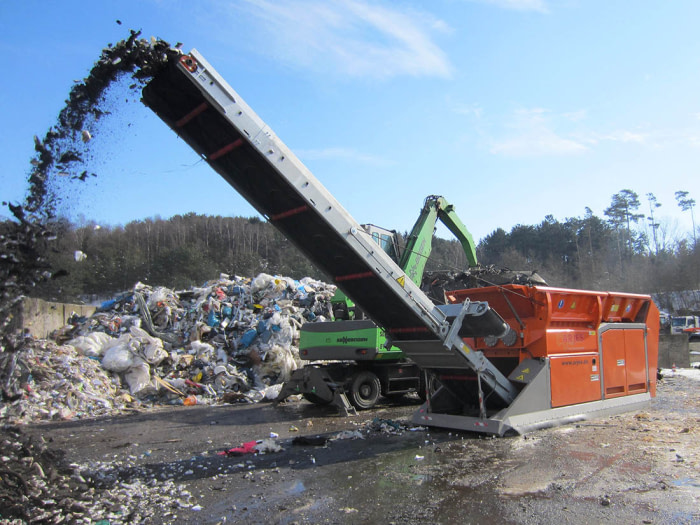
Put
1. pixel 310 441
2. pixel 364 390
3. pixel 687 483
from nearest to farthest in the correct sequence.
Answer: pixel 687 483 < pixel 310 441 < pixel 364 390

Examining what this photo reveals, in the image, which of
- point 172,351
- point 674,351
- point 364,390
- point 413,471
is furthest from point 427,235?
point 674,351

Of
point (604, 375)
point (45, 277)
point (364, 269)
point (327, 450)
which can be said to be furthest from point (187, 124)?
point (604, 375)

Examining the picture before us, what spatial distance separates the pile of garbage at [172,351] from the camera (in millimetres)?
10781

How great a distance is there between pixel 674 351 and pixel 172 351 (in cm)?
1449

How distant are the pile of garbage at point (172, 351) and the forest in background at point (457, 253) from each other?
13734 millimetres

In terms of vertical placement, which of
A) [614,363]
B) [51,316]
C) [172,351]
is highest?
[51,316]

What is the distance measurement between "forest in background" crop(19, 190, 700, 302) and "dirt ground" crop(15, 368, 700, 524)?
2282 cm

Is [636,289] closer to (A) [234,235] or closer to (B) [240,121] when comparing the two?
(A) [234,235]

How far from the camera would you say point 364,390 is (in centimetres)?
979

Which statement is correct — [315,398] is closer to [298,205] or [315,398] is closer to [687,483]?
[298,205]

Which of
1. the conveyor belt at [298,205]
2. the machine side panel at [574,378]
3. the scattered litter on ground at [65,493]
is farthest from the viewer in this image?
the machine side panel at [574,378]

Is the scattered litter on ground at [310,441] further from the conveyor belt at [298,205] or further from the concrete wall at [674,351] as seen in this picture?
the concrete wall at [674,351]

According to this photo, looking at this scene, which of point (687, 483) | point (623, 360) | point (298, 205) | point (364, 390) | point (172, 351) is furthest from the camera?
point (172, 351)

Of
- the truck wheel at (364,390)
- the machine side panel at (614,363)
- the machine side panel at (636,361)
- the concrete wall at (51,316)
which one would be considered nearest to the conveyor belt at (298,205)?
the machine side panel at (614,363)
